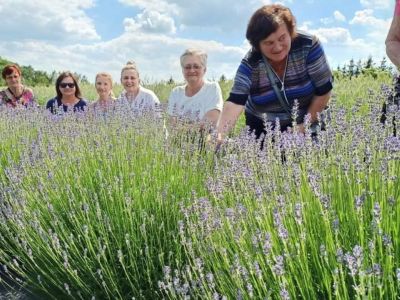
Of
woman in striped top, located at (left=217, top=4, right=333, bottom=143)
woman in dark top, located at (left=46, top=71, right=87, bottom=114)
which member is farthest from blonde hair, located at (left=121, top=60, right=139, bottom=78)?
woman in striped top, located at (left=217, top=4, right=333, bottom=143)

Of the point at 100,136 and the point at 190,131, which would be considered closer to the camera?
the point at 100,136

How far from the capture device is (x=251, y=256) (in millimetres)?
2029

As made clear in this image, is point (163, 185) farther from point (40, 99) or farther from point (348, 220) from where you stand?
point (40, 99)

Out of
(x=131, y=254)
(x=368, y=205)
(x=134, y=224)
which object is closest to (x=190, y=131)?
(x=134, y=224)

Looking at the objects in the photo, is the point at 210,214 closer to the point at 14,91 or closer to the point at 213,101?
the point at 213,101

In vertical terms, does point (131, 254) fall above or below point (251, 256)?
below

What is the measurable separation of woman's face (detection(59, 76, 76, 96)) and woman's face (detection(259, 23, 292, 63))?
12.4 feet

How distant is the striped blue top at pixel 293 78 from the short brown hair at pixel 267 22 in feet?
0.58

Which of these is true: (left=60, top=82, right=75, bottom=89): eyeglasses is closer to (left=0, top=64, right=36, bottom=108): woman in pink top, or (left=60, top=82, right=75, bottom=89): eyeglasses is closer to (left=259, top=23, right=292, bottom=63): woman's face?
(left=0, top=64, right=36, bottom=108): woman in pink top

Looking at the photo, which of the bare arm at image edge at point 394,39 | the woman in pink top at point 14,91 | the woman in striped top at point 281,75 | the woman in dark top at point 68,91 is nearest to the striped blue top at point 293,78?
the woman in striped top at point 281,75

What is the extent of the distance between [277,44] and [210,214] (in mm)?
1822

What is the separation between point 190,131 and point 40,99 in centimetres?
1243

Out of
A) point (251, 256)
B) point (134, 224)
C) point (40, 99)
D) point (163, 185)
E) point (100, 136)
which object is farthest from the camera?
point (40, 99)

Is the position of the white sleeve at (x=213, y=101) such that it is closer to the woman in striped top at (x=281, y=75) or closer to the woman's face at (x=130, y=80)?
the woman in striped top at (x=281, y=75)
